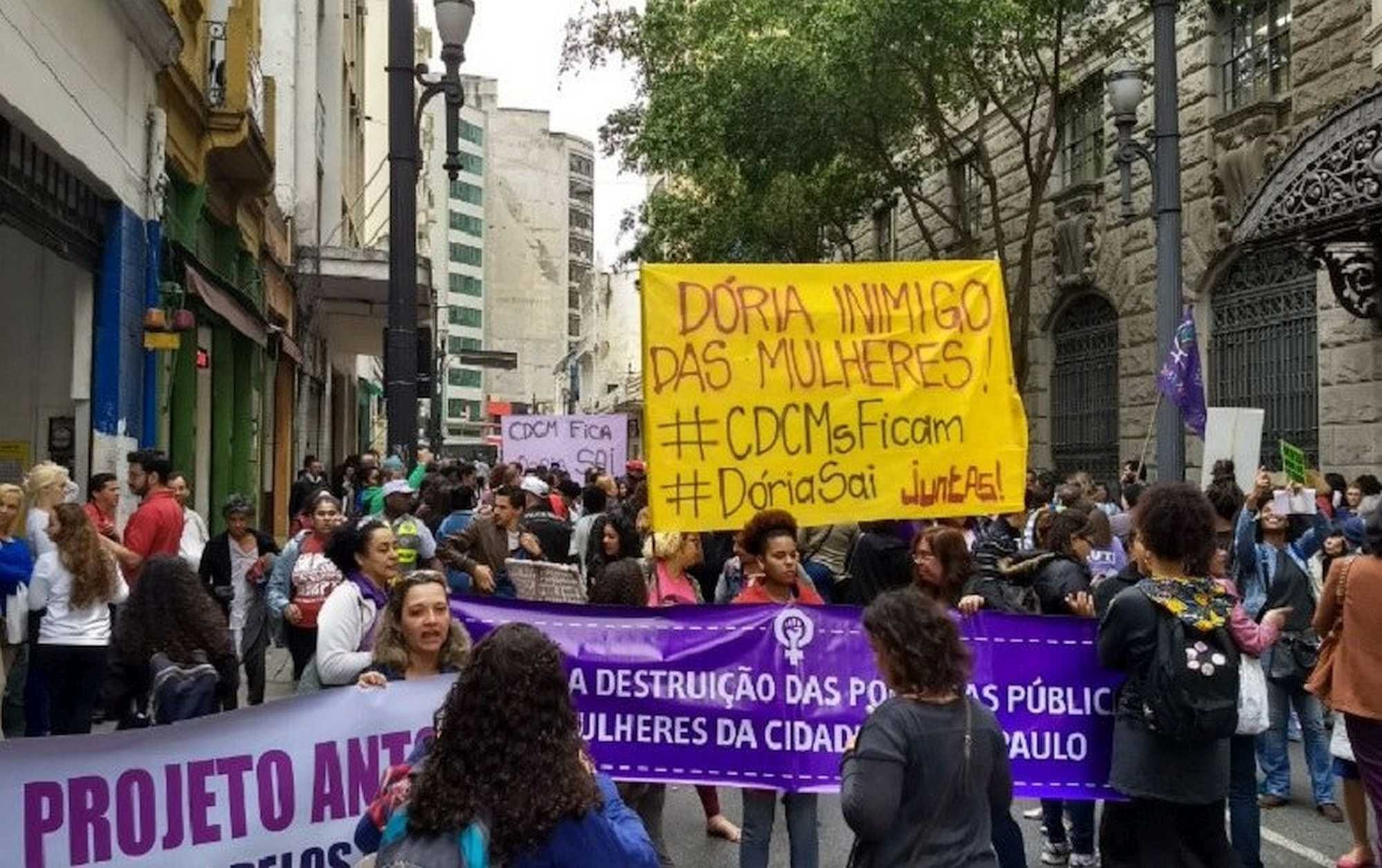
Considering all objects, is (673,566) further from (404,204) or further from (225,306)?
(225,306)

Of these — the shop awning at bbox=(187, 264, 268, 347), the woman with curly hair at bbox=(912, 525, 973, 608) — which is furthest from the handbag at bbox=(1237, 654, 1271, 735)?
the shop awning at bbox=(187, 264, 268, 347)

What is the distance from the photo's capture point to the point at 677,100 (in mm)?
22031

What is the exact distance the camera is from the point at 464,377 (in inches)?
4875

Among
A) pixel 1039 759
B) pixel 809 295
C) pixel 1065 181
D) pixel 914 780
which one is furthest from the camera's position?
pixel 1065 181

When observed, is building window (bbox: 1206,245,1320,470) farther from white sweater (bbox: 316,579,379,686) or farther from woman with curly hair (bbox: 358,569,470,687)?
woman with curly hair (bbox: 358,569,470,687)

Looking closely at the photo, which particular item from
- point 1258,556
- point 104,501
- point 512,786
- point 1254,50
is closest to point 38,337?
point 104,501

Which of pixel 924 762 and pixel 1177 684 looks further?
pixel 1177 684

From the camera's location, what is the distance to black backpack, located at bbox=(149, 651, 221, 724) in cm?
496

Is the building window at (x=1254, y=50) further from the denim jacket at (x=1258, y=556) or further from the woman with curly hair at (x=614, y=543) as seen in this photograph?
the woman with curly hair at (x=614, y=543)

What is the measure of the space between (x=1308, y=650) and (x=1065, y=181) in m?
16.6

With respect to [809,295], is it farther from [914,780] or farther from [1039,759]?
[914,780]

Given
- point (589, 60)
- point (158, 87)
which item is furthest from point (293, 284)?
point (158, 87)

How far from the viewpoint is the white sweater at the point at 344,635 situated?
17.0ft

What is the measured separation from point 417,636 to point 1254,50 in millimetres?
16512
